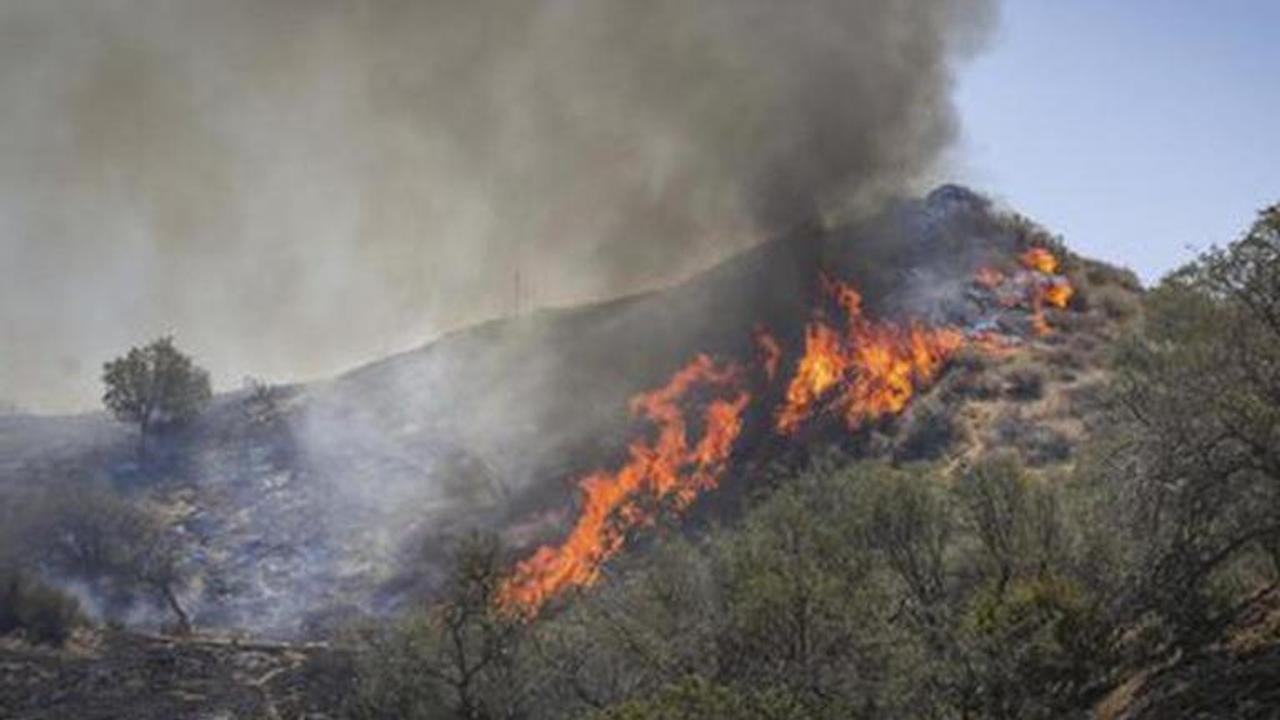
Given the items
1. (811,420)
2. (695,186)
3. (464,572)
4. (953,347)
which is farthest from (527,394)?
(464,572)

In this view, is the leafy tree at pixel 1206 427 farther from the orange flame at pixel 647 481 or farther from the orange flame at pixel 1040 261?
the orange flame at pixel 1040 261

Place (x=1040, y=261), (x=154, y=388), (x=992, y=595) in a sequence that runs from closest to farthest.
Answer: (x=992, y=595) → (x=1040, y=261) → (x=154, y=388)

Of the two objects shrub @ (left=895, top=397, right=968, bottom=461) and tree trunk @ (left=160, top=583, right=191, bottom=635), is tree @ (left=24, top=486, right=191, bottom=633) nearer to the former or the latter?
tree trunk @ (left=160, top=583, right=191, bottom=635)

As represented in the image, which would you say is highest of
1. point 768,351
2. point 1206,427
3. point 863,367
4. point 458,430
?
point 458,430

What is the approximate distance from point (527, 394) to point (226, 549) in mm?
34044

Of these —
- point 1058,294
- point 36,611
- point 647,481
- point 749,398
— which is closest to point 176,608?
point 36,611

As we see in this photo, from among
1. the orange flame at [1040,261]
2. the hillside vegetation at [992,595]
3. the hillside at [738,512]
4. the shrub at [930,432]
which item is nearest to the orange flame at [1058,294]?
the hillside at [738,512]

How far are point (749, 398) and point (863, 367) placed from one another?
10.4 meters

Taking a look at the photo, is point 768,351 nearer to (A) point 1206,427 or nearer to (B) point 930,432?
(B) point 930,432

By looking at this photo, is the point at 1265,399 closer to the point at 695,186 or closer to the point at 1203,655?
the point at 1203,655

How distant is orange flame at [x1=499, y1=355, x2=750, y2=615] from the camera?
94.8m

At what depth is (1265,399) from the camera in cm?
2967

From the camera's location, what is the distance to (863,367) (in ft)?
338

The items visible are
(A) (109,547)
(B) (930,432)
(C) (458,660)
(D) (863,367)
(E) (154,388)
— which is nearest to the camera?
(C) (458,660)
